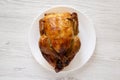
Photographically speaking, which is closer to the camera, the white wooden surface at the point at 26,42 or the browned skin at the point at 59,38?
the browned skin at the point at 59,38

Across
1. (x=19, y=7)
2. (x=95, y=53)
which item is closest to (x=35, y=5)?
(x=19, y=7)

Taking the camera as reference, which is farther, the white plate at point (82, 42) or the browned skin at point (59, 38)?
the white plate at point (82, 42)

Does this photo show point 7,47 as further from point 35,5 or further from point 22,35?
point 35,5

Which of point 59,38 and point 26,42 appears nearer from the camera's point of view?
point 59,38
